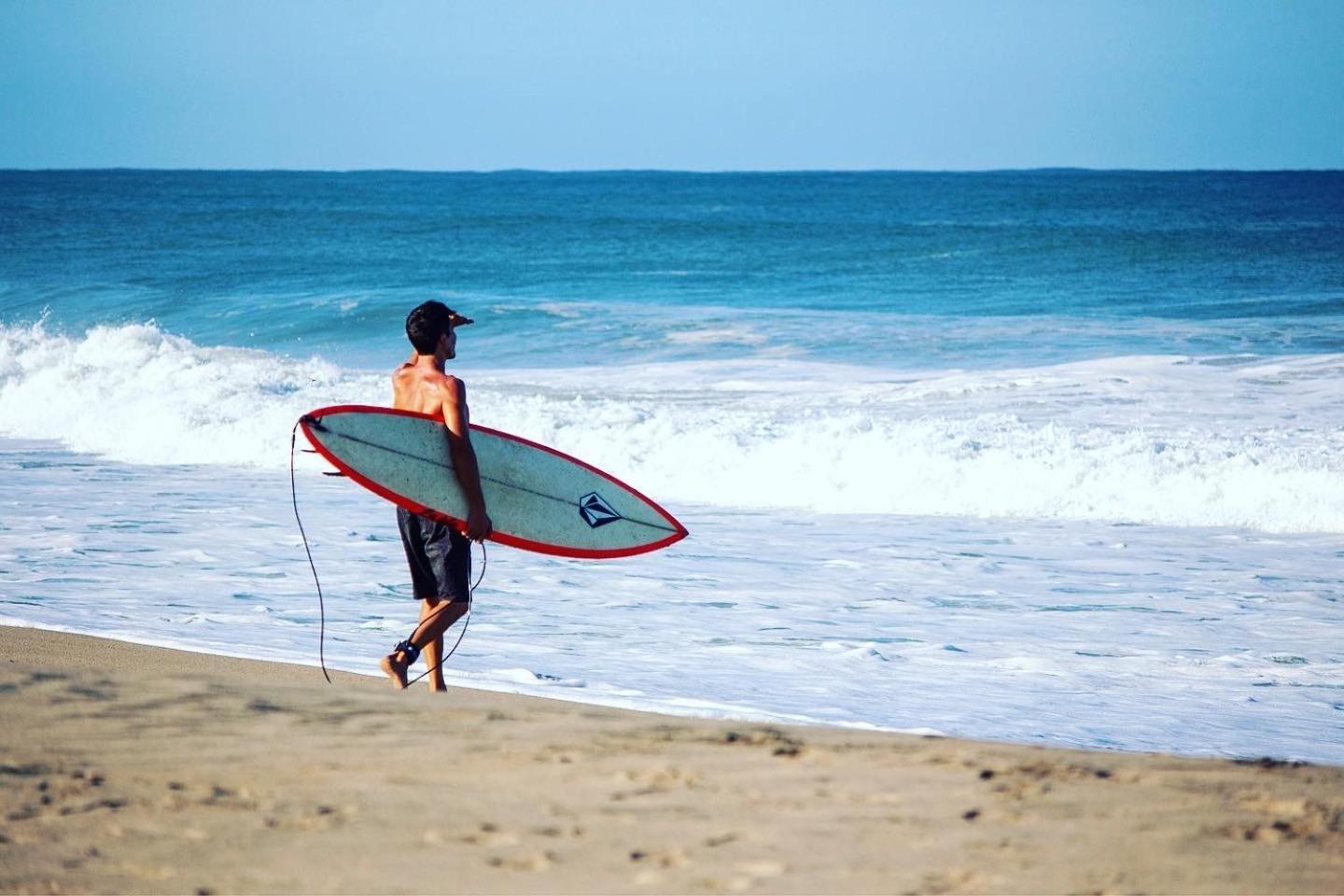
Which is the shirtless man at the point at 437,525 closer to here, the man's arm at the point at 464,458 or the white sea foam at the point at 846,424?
the man's arm at the point at 464,458

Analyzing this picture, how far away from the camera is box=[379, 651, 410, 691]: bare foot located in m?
4.45

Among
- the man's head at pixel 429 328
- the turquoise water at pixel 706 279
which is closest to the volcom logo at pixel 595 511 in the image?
the man's head at pixel 429 328

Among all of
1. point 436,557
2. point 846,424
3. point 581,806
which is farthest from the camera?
point 846,424

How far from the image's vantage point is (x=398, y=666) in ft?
14.6

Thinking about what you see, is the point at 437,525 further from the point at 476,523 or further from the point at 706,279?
the point at 706,279

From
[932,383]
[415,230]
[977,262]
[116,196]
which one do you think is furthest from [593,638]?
[116,196]

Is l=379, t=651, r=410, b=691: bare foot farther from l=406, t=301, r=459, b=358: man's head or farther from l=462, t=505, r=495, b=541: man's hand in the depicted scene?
l=406, t=301, r=459, b=358: man's head

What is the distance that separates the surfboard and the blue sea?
1.78ft

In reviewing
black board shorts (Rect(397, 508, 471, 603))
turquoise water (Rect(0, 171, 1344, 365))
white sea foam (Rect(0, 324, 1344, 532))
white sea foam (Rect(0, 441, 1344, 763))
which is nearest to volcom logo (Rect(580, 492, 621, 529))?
white sea foam (Rect(0, 441, 1344, 763))

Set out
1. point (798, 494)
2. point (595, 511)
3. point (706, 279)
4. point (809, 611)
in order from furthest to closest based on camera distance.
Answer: point (706, 279)
point (798, 494)
point (809, 611)
point (595, 511)

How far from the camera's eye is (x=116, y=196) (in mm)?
68375

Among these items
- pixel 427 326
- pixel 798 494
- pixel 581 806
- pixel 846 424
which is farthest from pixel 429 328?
pixel 846 424

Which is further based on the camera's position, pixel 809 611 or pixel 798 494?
pixel 798 494

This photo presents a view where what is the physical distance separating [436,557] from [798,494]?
5742 mm
